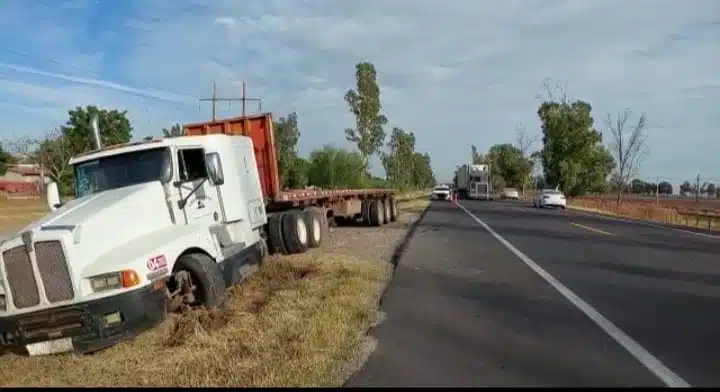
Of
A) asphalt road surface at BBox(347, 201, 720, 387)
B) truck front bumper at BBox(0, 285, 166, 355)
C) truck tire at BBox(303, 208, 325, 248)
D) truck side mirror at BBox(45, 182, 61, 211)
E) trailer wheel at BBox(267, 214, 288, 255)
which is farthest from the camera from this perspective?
truck tire at BBox(303, 208, 325, 248)

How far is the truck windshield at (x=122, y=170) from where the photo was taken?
912 cm

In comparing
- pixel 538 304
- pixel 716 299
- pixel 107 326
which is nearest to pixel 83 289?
pixel 107 326

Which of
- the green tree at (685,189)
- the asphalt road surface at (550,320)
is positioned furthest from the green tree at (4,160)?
the green tree at (685,189)

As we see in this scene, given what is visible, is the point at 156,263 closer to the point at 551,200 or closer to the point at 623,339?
the point at 623,339

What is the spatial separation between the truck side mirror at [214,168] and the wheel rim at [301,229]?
504 cm

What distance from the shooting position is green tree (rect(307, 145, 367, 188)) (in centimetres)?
5522

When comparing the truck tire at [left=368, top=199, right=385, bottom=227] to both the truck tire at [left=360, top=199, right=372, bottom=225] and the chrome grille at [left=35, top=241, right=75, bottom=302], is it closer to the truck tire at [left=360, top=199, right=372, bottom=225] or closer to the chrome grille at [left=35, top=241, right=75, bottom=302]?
the truck tire at [left=360, top=199, right=372, bottom=225]

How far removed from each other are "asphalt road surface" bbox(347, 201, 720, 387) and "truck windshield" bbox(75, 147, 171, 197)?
3924mm

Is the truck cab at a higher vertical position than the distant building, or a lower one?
lower

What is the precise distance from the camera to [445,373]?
5.46m

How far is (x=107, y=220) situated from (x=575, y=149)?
6223 cm

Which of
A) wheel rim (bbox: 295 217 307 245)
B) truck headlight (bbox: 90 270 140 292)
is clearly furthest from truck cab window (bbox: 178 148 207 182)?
wheel rim (bbox: 295 217 307 245)

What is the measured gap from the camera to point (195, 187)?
920cm

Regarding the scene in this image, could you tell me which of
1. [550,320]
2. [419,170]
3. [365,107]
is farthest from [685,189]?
[550,320]
